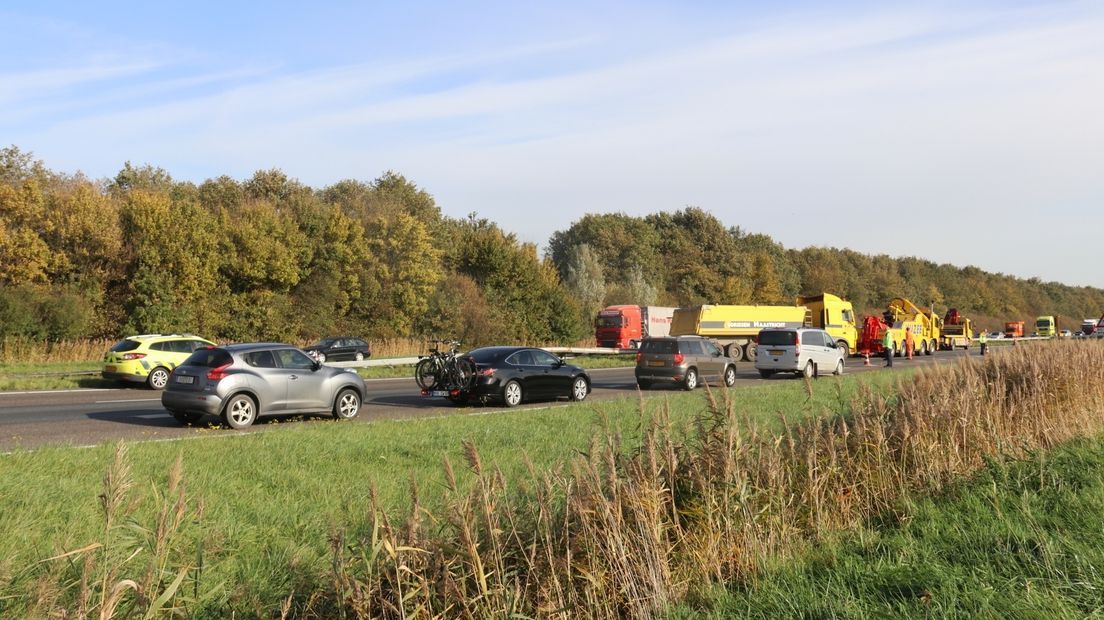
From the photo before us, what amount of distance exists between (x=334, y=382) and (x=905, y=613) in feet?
Answer: 45.2

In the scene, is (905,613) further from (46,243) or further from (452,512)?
(46,243)

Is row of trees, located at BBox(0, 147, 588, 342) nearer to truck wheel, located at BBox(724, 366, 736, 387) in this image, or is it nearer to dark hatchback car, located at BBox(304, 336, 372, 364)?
dark hatchback car, located at BBox(304, 336, 372, 364)

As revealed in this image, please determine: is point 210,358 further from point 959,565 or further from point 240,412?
point 959,565

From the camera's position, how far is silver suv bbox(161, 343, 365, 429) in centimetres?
1558

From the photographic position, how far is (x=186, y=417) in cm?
1627

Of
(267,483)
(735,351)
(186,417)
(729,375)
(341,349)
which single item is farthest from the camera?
(735,351)

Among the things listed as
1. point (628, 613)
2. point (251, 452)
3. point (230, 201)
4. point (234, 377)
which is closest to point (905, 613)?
point (628, 613)

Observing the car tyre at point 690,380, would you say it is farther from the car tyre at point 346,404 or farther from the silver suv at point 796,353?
the car tyre at point 346,404

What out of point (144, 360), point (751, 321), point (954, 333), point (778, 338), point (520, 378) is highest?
point (751, 321)

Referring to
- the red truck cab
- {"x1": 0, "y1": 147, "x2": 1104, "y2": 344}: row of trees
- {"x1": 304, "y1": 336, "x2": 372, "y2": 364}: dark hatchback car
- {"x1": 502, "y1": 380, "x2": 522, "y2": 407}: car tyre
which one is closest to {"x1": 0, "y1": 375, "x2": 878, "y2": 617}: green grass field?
{"x1": 502, "y1": 380, "x2": 522, "y2": 407}: car tyre

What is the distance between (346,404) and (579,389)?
6985 mm

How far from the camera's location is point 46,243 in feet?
130

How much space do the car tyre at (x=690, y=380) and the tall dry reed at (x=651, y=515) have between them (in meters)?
16.6

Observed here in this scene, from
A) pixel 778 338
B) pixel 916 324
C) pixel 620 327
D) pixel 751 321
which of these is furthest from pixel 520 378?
pixel 916 324
